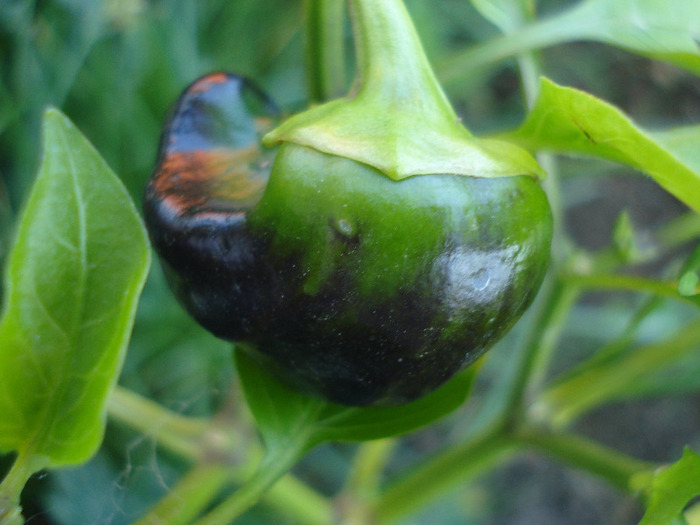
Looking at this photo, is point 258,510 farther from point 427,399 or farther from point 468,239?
point 468,239

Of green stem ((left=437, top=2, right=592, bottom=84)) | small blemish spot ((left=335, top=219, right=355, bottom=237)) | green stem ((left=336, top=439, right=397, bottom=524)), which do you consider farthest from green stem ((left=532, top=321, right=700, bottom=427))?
small blemish spot ((left=335, top=219, right=355, bottom=237))

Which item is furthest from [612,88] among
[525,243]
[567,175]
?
[525,243]

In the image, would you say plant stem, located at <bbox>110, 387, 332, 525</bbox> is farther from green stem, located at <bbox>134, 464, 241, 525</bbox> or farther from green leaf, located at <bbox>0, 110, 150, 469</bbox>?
green leaf, located at <bbox>0, 110, 150, 469</bbox>

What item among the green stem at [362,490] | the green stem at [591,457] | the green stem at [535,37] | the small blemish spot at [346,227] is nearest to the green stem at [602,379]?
the green stem at [591,457]

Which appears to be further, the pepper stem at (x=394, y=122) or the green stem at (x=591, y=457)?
the green stem at (x=591, y=457)

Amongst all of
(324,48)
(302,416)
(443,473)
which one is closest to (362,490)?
(443,473)

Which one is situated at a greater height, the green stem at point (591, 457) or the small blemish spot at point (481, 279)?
the small blemish spot at point (481, 279)

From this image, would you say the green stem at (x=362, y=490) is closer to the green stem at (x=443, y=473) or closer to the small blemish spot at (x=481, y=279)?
the green stem at (x=443, y=473)
